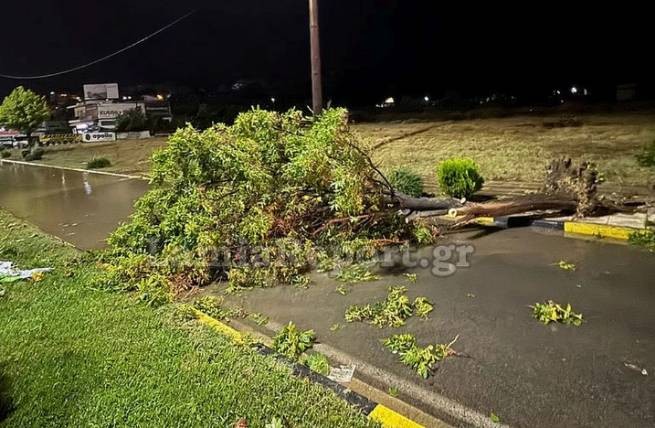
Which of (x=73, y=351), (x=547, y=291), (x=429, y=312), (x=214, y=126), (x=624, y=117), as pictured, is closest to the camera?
(x=73, y=351)

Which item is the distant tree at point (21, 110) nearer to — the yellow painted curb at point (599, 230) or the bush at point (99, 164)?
the bush at point (99, 164)

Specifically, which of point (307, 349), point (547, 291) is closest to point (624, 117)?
point (547, 291)

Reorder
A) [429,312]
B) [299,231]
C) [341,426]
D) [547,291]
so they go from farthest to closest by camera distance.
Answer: [299,231]
[547,291]
[429,312]
[341,426]

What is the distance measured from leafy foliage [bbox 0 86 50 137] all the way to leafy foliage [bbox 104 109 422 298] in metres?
42.4

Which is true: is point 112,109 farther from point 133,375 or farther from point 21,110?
point 133,375

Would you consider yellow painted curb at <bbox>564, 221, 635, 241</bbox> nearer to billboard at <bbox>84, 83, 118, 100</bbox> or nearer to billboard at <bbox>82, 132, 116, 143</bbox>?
billboard at <bbox>82, 132, 116, 143</bbox>

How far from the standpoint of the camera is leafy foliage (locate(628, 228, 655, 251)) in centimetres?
631

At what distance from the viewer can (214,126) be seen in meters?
6.61

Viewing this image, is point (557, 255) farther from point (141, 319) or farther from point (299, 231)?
point (141, 319)

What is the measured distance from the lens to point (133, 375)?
351 centimetres

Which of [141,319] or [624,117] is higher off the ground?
[624,117]

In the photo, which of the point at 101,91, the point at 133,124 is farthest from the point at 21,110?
the point at 101,91

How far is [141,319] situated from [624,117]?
18.5m

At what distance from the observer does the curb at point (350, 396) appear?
9.79 feet
